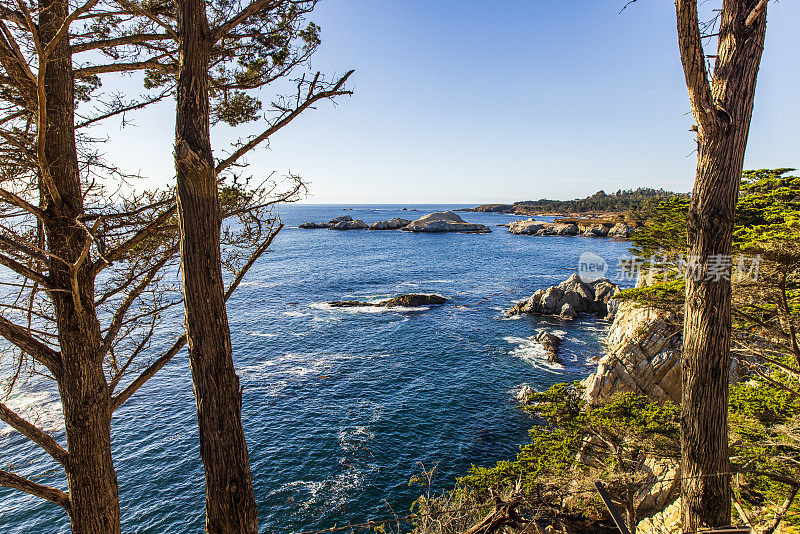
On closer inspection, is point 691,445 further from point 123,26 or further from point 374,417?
point 374,417

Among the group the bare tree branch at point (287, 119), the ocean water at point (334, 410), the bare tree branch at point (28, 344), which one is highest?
the bare tree branch at point (287, 119)

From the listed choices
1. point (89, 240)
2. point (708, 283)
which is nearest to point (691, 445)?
point (708, 283)

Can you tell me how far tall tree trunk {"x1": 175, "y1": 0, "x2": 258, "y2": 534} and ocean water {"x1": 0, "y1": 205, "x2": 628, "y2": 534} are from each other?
5.35m

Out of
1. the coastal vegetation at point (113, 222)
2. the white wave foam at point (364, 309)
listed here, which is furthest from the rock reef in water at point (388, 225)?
the coastal vegetation at point (113, 222)

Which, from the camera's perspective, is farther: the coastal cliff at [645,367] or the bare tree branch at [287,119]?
the coastal cliff at [645,367]

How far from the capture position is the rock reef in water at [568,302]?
33.3 m

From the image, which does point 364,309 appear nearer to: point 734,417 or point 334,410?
point 334,410

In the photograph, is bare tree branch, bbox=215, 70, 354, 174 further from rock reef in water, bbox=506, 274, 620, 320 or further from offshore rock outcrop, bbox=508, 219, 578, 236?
offshore rock outcrop, bbox=508, 219, 578, 236

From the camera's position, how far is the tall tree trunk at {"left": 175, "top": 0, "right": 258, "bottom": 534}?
3564 mm

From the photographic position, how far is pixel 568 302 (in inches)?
1325

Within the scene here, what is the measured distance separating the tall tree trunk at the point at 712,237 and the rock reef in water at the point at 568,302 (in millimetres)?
29812

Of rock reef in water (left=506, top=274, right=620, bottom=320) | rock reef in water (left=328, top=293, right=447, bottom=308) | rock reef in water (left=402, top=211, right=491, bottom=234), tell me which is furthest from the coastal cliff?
rock reef in water (left=402, top=211, right=491, bottom=234)

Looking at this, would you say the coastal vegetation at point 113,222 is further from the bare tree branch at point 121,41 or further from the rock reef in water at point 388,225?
the rock reef in water at point 388,225

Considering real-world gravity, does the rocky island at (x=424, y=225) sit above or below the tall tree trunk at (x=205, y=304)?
below
